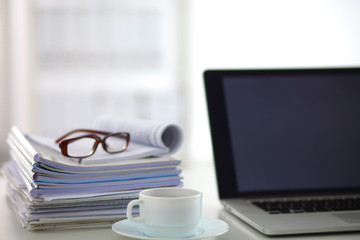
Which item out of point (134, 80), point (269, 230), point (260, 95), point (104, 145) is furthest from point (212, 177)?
point (134, 80)

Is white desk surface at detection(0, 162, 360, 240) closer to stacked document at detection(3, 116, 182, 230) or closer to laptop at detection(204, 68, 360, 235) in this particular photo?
stacked document at detection(3, 116, 182, 230)

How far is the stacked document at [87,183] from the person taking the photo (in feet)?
2.49

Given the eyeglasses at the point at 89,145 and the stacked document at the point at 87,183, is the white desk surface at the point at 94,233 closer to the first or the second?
the stacked document at the point at 87,183

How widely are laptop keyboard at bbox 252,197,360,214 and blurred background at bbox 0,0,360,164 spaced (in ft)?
9.40

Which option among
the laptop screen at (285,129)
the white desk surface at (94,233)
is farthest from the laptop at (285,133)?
the white desk surface at (94,233)

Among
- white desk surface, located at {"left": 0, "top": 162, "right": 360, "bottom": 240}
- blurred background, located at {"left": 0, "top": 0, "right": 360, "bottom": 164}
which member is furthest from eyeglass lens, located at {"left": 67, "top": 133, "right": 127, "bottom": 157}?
blurred background, located at {"left": 0, "top": 0, "right": 360, "bottom": 164}

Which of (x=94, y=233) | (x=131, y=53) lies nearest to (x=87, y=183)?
(x=94, y=233)

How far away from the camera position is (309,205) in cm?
89

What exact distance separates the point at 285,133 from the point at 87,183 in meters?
0.46

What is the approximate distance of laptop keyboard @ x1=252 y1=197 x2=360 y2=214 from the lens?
0.85 meters

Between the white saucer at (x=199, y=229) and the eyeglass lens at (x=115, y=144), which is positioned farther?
the eyeglass lens at (x=115, y=144)

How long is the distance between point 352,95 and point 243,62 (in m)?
3.04

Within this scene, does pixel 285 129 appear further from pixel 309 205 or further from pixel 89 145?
pixel 89 145

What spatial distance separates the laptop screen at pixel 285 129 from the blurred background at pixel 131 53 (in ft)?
8.80
